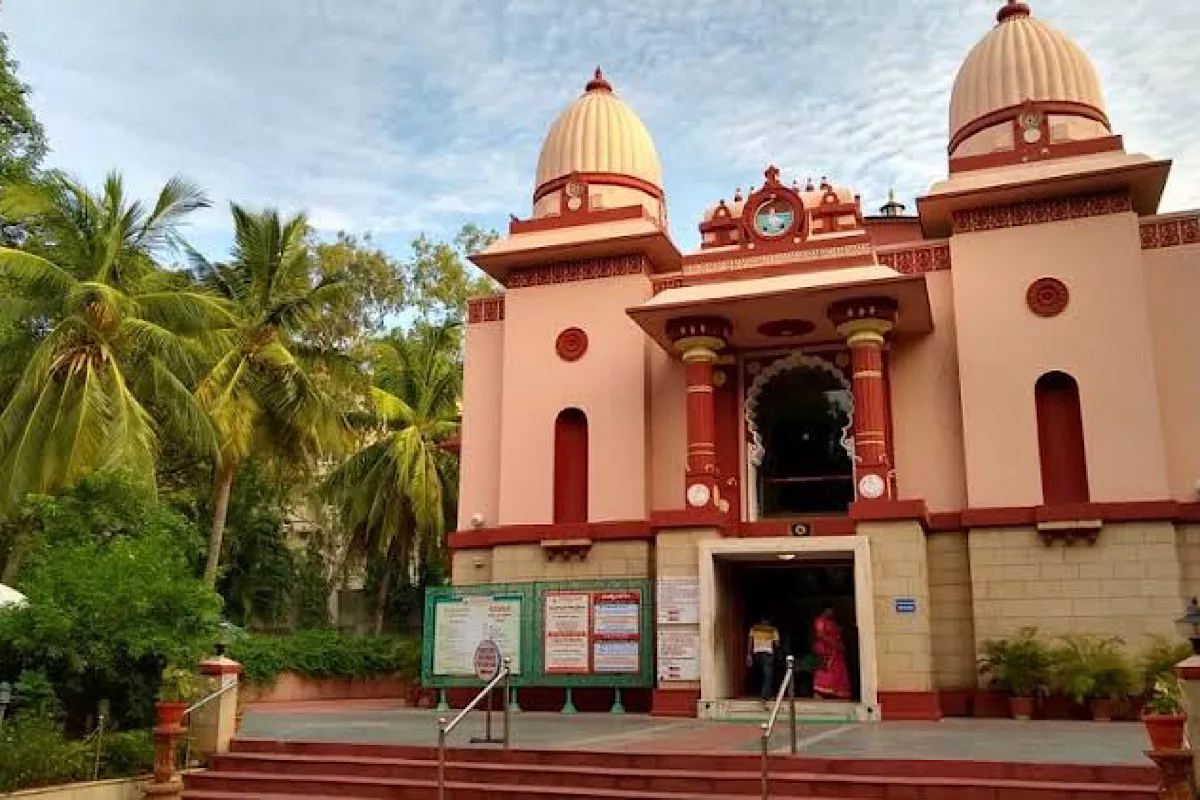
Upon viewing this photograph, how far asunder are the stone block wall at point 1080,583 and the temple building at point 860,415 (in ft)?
0.10

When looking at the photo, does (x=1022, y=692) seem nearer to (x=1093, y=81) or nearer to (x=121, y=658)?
(x=1093, y=81)

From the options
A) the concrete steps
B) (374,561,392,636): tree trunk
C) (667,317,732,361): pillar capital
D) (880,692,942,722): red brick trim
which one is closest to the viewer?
the concrete steps

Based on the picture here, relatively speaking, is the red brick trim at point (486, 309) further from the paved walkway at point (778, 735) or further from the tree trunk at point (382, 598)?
the tree trunk at point (382, 598)

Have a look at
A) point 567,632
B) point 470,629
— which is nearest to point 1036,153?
point 567,632

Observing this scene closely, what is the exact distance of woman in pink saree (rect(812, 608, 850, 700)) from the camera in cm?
1500

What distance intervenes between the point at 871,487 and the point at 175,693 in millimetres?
8994

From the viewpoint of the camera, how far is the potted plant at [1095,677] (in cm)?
1378

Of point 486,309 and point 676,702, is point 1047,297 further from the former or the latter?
point 486,309

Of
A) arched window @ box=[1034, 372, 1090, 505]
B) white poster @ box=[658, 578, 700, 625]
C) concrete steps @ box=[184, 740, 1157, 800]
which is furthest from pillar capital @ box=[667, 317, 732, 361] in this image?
concrete steps @ box=[184, 740, 1157, 800]

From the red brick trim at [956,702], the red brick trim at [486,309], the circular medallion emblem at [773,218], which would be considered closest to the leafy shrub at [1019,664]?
the red brick trim at [956,702]

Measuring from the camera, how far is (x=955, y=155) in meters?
18.1

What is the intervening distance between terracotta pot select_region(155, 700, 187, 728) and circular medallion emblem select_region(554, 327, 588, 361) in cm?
904

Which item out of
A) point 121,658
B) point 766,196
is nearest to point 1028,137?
point 766,196

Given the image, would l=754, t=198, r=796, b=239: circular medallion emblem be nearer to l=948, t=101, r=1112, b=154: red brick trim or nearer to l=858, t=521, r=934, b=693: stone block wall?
l=948, t=101, r=1112, b=154: red brick trim
